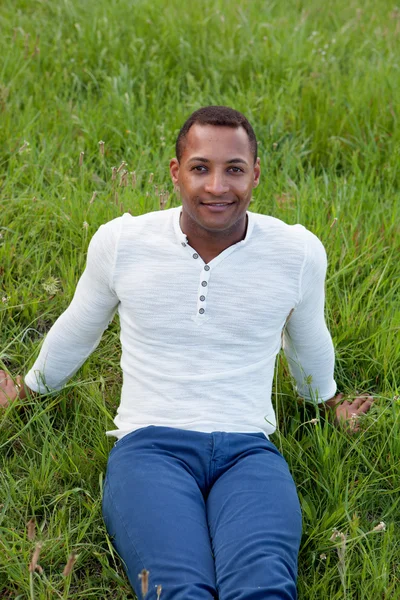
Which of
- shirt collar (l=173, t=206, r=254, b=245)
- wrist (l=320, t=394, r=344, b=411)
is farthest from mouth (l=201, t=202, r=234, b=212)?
wrist (l=320, t=394, r=344, b=411)

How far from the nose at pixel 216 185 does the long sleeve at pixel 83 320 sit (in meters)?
0.34

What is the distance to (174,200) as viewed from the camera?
4094mm

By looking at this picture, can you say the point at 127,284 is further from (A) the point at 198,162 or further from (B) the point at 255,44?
(B) the point at 255,44

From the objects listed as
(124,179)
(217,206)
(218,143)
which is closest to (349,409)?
(217,206)

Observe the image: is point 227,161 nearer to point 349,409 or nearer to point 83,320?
point 83,320

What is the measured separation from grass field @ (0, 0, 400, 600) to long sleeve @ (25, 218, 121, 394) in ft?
0.41

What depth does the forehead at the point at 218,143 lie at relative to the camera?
2684mm

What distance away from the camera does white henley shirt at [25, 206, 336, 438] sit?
270cm

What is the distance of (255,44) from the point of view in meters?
5.35

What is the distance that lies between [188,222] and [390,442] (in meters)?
1.08

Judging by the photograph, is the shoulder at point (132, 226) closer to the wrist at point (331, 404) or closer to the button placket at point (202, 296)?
the button placket at point (202, 296)

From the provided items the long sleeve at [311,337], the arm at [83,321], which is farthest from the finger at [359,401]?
the arm at [83,321]

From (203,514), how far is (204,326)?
1.94ft

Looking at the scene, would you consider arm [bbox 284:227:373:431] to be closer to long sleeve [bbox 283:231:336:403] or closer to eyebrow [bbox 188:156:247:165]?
long sleeve [bbox 283:231:336:403]
